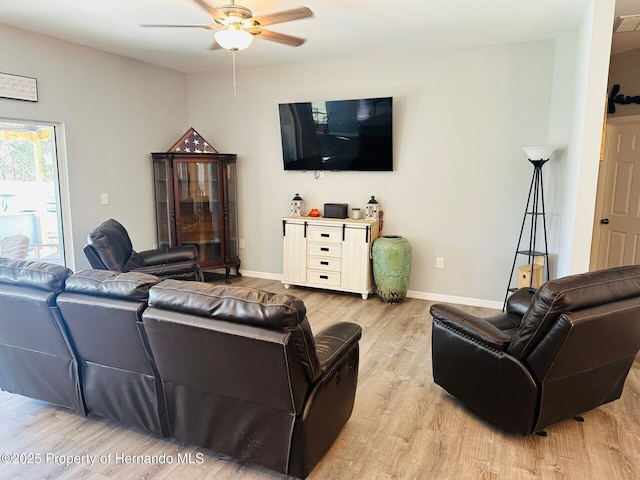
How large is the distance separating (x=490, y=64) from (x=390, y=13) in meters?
1.41

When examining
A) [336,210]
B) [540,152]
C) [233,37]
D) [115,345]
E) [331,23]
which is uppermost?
[331,23]

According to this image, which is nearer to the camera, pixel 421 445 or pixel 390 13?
pixel 421 445

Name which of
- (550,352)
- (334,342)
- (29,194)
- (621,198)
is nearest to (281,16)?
(334,342)

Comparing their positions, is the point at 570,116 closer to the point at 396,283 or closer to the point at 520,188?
the point at 520,188

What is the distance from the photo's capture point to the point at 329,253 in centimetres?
481

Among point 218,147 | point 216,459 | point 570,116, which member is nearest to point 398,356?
point 216,459

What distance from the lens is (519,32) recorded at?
3.78 m

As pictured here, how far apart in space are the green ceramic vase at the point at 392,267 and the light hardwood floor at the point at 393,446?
5.55ft

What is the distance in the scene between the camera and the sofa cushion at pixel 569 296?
191 cm

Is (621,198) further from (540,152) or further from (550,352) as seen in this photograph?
(550,352)

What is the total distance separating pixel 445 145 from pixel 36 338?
3.84 meters

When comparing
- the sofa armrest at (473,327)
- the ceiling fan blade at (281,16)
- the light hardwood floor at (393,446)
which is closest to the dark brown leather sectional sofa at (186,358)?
the light hardwood floor at (393,446)

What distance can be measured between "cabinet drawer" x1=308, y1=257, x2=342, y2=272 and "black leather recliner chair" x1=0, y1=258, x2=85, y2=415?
Answer: 2868mm

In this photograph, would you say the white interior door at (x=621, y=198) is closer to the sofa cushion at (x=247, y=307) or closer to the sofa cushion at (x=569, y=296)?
the sofa cushion at (x=569, y=296)
